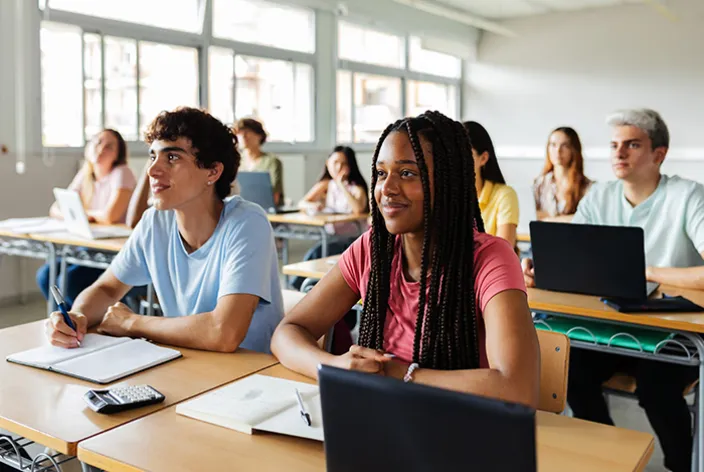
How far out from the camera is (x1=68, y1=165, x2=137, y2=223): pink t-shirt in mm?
4176

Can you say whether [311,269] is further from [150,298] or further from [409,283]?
[409,283]

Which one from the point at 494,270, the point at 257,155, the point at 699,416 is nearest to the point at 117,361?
the point at 494,270

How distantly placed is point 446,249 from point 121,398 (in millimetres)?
691

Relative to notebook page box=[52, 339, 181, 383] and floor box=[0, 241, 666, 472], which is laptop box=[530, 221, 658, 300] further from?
notebook page box=[52, 339, 181, 383]

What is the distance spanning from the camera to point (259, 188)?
516 centimetres

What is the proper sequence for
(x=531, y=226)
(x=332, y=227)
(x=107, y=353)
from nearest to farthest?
(x=107, y=353) → (x=531, y=226) → (x=332, y=227)

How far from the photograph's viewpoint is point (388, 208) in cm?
144

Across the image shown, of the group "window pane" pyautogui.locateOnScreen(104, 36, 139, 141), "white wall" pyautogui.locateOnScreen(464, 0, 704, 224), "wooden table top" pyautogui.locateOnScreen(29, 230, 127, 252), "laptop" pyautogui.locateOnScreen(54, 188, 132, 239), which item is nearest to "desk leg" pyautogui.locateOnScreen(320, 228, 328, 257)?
"laptop" pyautogui.locateOnScreen(54, 188, 132, 239)

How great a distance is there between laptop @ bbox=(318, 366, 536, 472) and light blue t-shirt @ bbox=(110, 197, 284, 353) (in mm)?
1021

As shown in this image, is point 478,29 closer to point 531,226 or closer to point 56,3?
point 56,3

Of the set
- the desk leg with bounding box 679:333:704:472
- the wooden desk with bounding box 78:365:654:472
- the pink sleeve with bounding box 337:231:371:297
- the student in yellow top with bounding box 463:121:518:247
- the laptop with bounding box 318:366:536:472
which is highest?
the student in yellow top with bounding box 463:121:518:247

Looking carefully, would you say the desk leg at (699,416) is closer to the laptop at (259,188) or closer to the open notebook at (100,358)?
the open notebook at (100,358)

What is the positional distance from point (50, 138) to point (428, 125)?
189 inches

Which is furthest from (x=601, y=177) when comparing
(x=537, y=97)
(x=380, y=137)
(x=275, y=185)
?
(x=380, y=137)
